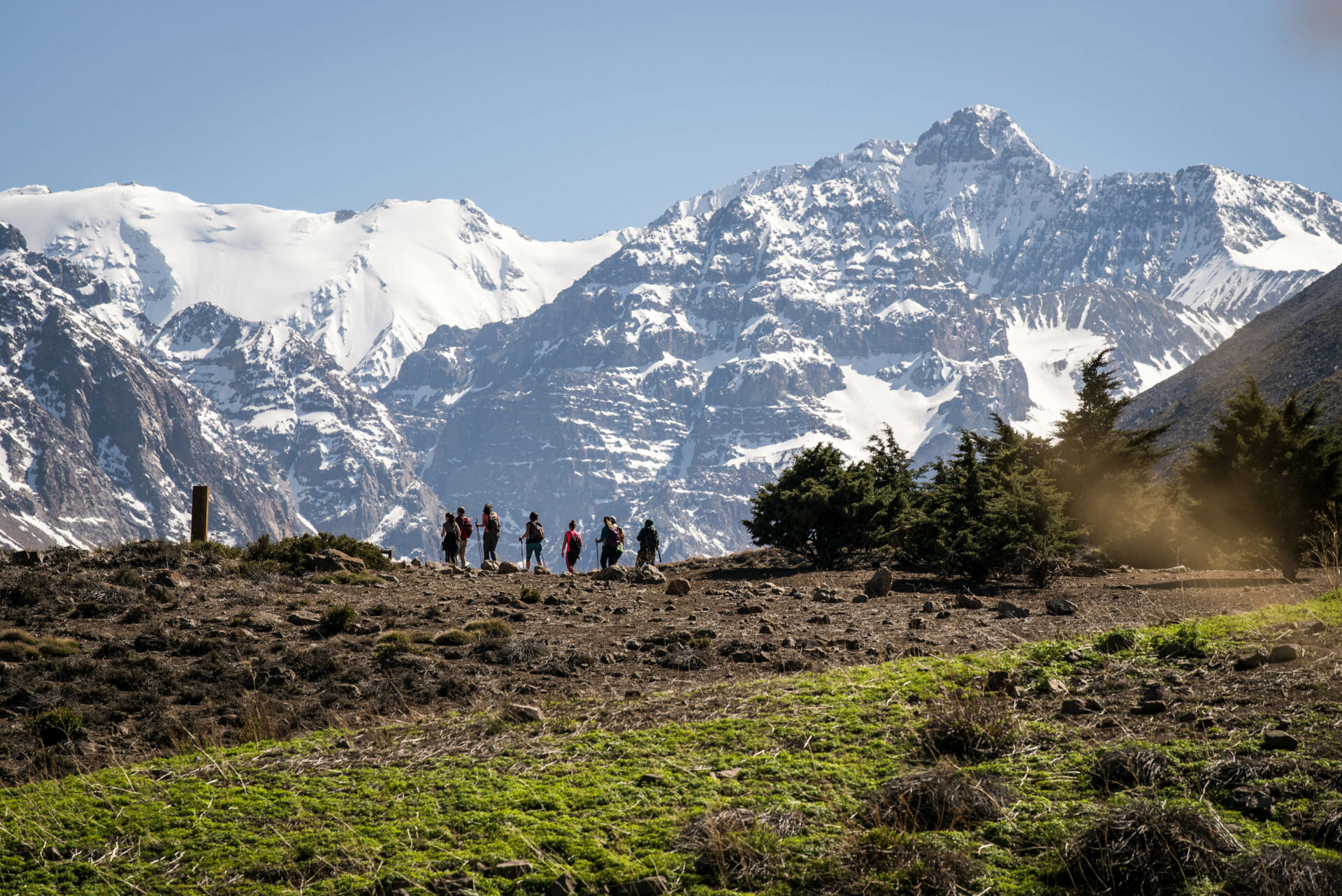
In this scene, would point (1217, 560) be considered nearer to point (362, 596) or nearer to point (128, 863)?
point (362, 596)

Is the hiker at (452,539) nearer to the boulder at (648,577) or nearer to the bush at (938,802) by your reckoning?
the boulder at (648,577)

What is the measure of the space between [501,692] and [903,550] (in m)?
16.0

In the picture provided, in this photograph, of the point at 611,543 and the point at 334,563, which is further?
the point at 611,543

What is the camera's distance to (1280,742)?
620 centimetres

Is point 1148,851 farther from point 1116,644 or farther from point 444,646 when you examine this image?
point 444,646

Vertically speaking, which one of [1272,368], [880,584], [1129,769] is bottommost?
[1129,769]

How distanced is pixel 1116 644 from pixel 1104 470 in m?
18.0

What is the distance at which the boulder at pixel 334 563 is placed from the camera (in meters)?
22.0

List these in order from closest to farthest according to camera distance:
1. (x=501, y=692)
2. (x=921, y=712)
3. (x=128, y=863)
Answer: (x=128, y=863), (x=921, y=712), (x=501, y=692)

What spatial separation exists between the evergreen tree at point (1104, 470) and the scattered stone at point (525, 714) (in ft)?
60.9

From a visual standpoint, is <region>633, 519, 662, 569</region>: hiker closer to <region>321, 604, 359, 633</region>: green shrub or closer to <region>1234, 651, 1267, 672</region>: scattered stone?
<region>321, 604, 359, 633</region>: green shrub

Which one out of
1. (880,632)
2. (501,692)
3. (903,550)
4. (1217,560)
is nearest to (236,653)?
(501,692)

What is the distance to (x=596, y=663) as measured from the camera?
41.8ft

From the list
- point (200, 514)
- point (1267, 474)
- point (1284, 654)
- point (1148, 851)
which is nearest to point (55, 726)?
point (1148, 851)
